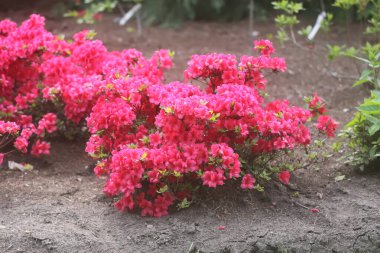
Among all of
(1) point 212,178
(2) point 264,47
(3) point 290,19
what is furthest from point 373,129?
(3) point 290,19

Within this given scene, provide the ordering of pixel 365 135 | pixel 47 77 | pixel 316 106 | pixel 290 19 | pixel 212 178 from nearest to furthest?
pixel 212 178, pixel 316 106, pixel 365 135, pixel 47 77, pixel 290 19

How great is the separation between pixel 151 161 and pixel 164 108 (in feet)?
0.91

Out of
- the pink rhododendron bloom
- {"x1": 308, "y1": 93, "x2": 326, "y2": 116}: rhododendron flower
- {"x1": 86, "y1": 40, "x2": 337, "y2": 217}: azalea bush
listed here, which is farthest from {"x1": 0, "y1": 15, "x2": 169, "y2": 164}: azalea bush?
{"x1": 308, "y1": 93, "x2": 326, "y2": 116}: rhododendron flower

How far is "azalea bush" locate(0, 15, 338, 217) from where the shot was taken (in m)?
3.05

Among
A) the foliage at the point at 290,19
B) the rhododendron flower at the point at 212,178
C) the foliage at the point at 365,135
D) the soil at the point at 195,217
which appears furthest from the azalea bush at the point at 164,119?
the foliage at the point at 290,19

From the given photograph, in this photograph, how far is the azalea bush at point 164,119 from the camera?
3.05 m

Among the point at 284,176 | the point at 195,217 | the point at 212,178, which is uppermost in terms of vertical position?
→ the point at 212,178

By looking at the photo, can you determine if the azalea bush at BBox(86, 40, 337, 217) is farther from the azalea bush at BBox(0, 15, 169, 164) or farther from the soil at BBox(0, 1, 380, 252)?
the azalea bush at BBox(0, 15, 169, 164)

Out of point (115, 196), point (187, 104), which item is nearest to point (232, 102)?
point (187, 104)

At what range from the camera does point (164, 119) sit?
3.07 m

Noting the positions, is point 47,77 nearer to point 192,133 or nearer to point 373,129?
point 192,133

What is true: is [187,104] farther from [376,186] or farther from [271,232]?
[376,186]

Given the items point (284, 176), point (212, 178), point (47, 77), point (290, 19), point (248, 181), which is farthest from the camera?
point (290, 19)

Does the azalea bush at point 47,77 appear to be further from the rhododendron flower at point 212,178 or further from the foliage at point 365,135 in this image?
the foliage at point 365,135
